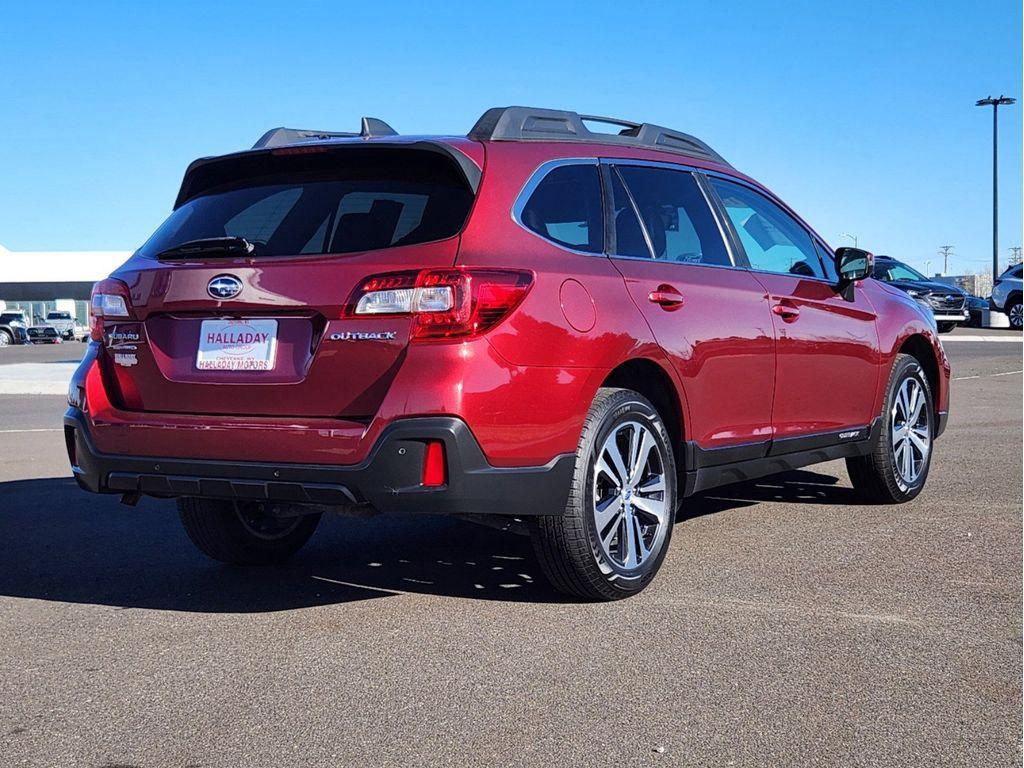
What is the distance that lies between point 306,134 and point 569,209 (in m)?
1.23

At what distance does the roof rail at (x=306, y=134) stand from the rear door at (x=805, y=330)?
5.61 feet

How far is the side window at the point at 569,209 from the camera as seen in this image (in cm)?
482

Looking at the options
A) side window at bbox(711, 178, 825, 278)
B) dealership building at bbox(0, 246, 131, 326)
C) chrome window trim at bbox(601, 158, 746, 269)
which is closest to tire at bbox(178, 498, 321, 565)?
chrome window trim at bbox(601, 158, 746, 269)

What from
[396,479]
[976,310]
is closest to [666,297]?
[396,479]

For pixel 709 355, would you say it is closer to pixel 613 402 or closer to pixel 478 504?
pixel 613 402

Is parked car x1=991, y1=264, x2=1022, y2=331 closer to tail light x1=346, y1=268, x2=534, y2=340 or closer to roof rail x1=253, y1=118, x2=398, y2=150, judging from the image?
roof rail x1=253, y1=118, x2=398, y2=150

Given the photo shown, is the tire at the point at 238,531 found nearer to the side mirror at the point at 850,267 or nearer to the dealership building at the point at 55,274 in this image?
the side mirror at the point at 850,267

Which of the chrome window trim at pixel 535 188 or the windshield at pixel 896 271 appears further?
the windshield at pixel 896 271

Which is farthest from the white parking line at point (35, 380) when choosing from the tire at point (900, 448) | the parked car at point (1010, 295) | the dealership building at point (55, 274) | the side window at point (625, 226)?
the dealership building at point (55, 274)

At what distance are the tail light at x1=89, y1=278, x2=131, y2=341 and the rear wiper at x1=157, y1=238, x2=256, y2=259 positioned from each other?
21cm

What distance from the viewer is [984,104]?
5978 centimetres

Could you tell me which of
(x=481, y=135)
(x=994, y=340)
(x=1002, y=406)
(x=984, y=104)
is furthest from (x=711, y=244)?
(x=984, y=104)

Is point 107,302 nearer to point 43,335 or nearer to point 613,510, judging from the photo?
point 613,510

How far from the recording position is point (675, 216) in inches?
→ 225
